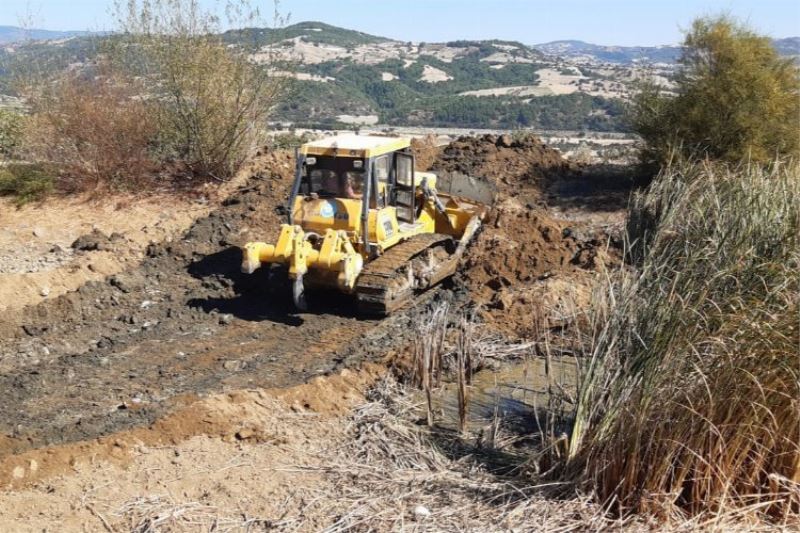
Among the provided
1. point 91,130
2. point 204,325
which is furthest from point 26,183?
point 204,325

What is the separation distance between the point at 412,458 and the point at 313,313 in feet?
14.0

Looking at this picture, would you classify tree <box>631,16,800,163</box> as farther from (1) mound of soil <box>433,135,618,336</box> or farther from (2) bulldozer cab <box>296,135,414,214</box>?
(2) bulldozer cab <box>296,135,414,214</box>

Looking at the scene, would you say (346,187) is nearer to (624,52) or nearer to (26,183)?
(26,183)

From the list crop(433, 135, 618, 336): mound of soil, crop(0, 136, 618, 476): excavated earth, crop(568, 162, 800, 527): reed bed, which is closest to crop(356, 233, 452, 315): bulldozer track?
crop(0, 136, 618, 476): excavated earth

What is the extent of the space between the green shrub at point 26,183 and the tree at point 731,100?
39.7 ft

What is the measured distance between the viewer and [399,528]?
511cm

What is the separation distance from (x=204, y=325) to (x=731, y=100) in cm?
1201

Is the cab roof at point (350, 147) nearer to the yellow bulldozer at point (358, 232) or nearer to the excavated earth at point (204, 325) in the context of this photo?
the yellow bulldozer at point (358, 232)

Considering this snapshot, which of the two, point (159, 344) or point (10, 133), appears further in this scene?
point (10, 133)

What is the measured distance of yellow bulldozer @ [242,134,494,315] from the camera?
31.2 feet

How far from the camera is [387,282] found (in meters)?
9.41

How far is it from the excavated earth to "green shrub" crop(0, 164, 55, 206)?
2968mm

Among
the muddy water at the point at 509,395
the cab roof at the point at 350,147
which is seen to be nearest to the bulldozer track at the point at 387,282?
the cab roof at the point at 350,147

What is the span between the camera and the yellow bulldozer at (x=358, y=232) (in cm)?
952
